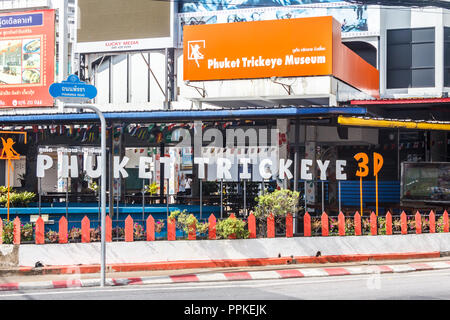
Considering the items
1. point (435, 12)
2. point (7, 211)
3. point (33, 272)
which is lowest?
point (33, 272)

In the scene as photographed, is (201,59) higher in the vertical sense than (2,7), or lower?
lower

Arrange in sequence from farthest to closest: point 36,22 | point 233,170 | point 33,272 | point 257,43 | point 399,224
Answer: point 36,22
point 257,43
point 233,170
point 399,224
point 33,272

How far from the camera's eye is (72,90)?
1513cm

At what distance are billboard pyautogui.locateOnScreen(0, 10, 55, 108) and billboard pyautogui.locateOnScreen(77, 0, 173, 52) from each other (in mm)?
2784

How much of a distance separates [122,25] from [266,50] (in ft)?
55.4

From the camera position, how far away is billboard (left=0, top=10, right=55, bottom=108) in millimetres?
37750

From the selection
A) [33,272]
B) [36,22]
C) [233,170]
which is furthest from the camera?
[36,22]

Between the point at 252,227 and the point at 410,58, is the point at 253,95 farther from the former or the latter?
the point at 410,58

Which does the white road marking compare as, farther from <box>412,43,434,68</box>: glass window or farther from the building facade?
<box>412,43,434,68</box>: glass window

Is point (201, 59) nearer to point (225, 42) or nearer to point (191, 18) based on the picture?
point (225, 42)

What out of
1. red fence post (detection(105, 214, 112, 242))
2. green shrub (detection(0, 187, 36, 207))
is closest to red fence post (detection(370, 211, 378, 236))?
red fence post (detection(105, 214, 112, 242))

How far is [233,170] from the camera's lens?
A: 21484 millimetres

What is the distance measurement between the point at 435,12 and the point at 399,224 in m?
17.4

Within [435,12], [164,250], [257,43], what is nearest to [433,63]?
[435,12]
